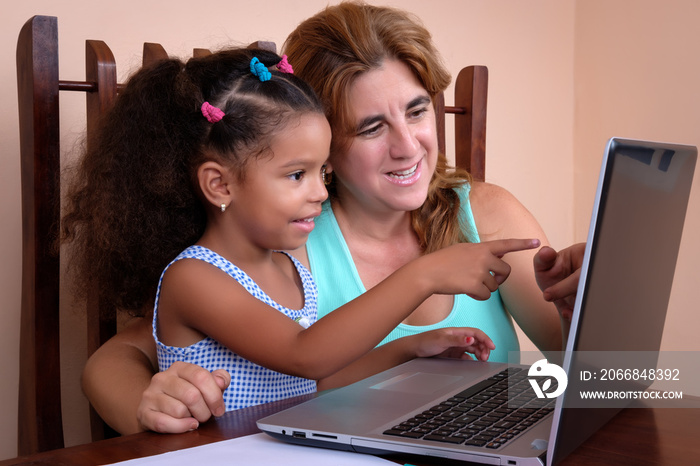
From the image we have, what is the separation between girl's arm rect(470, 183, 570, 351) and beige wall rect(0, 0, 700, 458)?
0.74 m

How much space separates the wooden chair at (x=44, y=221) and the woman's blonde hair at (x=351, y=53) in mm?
110

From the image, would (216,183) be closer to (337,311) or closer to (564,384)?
(337,311)

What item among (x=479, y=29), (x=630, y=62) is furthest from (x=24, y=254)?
(x=630, y=62)

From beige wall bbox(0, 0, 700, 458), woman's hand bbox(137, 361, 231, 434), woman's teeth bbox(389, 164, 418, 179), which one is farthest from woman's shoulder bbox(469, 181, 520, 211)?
woman's hand bbox(137, 361, 231, 434)

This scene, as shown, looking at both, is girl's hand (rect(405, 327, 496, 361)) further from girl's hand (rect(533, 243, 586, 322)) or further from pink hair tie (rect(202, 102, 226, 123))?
pink hair tie (rect(202, 102, 226, 123))

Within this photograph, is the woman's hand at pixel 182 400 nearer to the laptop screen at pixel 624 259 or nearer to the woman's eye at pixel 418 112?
the laptop screen at pixel 624 259

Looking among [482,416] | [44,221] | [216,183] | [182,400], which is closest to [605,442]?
[482,416]

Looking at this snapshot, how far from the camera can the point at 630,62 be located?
258 centimetres

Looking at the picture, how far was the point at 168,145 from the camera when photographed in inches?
43.7

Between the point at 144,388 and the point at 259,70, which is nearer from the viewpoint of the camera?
the point at 144,388

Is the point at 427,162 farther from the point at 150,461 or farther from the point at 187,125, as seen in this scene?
the point at 150,461

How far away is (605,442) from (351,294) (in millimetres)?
727

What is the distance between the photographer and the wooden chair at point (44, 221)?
3.85ft

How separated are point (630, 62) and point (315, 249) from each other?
5.54 ft
